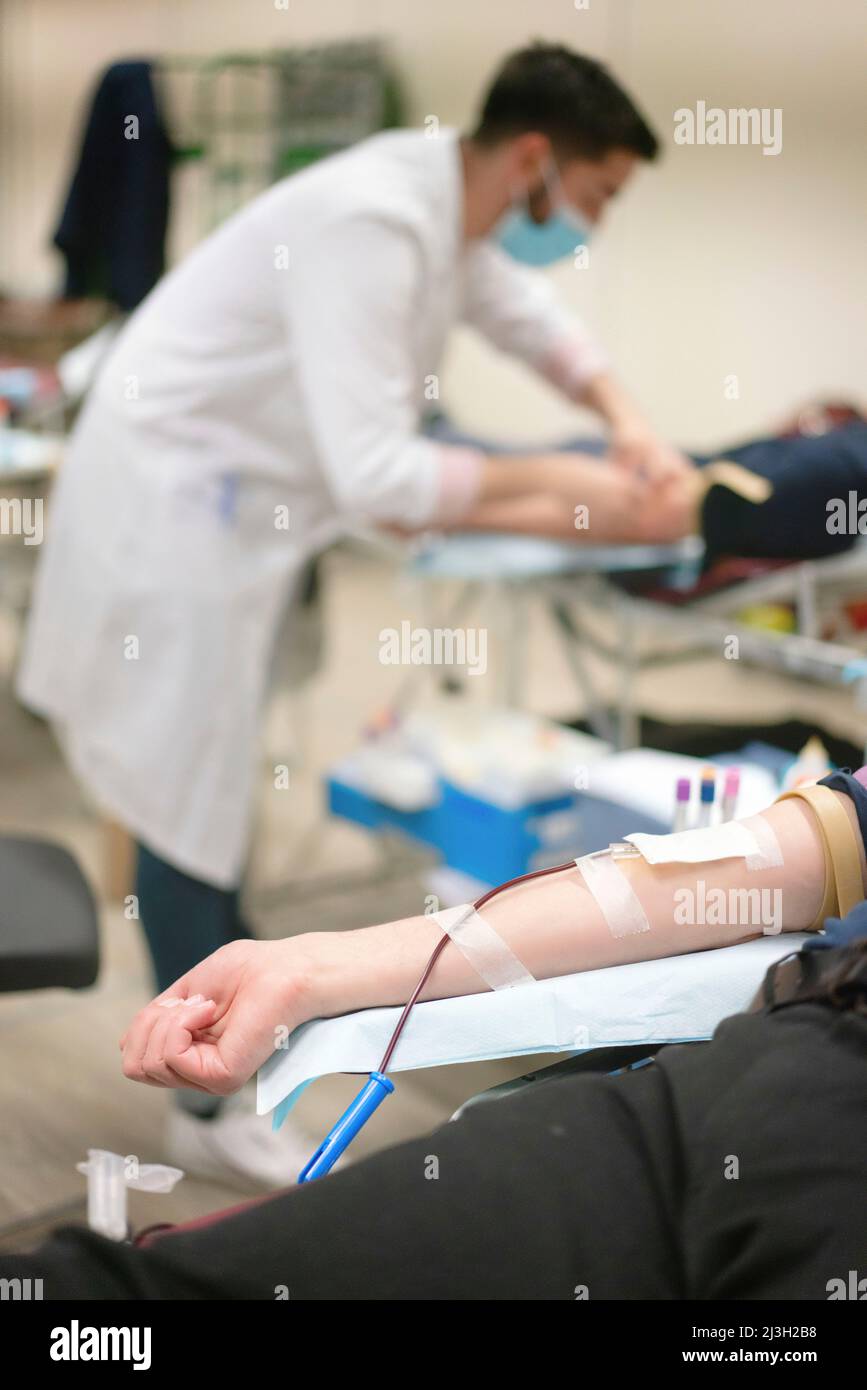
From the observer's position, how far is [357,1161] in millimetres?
736

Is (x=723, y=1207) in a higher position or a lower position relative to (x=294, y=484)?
lower

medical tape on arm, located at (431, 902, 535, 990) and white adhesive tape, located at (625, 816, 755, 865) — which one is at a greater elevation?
white adhesive tape, located at (625, 816, 755, 865)

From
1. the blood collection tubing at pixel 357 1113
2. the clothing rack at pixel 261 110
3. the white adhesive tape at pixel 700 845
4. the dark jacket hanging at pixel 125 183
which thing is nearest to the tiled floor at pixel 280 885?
the blood collection tubing at pixel 357 1113

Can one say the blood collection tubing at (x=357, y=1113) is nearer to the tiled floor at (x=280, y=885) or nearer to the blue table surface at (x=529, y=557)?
the tiled floor at (x=280, y=885)

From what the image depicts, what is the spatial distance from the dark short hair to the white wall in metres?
0.71

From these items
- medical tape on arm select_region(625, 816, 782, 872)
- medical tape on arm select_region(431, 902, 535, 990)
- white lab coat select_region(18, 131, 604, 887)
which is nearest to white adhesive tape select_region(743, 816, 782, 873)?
medical tape on arm select_region(625, 816, 782, 872)

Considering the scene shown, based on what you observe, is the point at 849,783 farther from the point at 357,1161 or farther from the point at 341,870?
the point at 341,870

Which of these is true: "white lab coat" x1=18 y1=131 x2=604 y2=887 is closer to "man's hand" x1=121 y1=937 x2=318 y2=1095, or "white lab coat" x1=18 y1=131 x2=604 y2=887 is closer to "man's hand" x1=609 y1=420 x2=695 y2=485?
"man's hand" x1=609 y1=420 x2=695 y2=485

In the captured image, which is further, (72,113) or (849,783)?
(72,113)

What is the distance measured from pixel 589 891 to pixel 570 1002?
80mm

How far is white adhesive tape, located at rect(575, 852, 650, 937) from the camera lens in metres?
0.88

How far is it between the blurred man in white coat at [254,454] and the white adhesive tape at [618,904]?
66 cm
